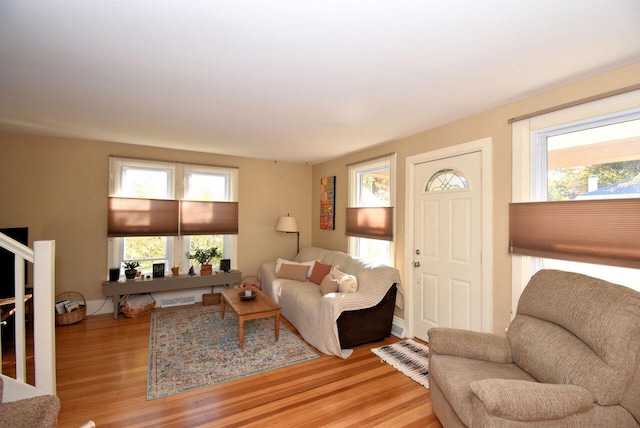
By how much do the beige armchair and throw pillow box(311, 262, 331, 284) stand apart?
7.17ft

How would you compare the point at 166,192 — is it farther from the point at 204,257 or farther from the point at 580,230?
the point at 580,230

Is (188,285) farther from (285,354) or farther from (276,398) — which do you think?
(276,398)

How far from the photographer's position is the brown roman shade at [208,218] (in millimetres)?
4445

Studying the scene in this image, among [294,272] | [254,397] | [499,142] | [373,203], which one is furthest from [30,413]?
[373,203]

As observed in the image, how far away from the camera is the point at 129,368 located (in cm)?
262

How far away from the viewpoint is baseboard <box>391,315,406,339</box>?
3381 mm

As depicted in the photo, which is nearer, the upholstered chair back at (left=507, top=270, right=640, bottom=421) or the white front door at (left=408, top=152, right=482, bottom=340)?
the upholstered chair back at (left=507, top=270, right=640, bottom=421)

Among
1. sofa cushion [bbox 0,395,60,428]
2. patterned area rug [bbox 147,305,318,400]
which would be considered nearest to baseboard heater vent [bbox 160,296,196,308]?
patterned area rug [bbox 147,305,318,400]

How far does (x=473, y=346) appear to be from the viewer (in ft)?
6.30

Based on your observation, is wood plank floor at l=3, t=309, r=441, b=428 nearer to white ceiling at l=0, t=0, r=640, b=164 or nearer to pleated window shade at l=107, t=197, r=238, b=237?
pleated window shade at l=107, t=197, r=238, b=237

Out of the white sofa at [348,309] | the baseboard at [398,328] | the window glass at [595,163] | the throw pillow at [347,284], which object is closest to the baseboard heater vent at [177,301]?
the white sofa at [348,309]

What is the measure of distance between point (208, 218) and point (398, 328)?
3.24 meters

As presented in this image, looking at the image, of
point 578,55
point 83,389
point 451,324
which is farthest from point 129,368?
point 578,55

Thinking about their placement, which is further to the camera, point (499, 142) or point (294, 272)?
point (294, 272)
